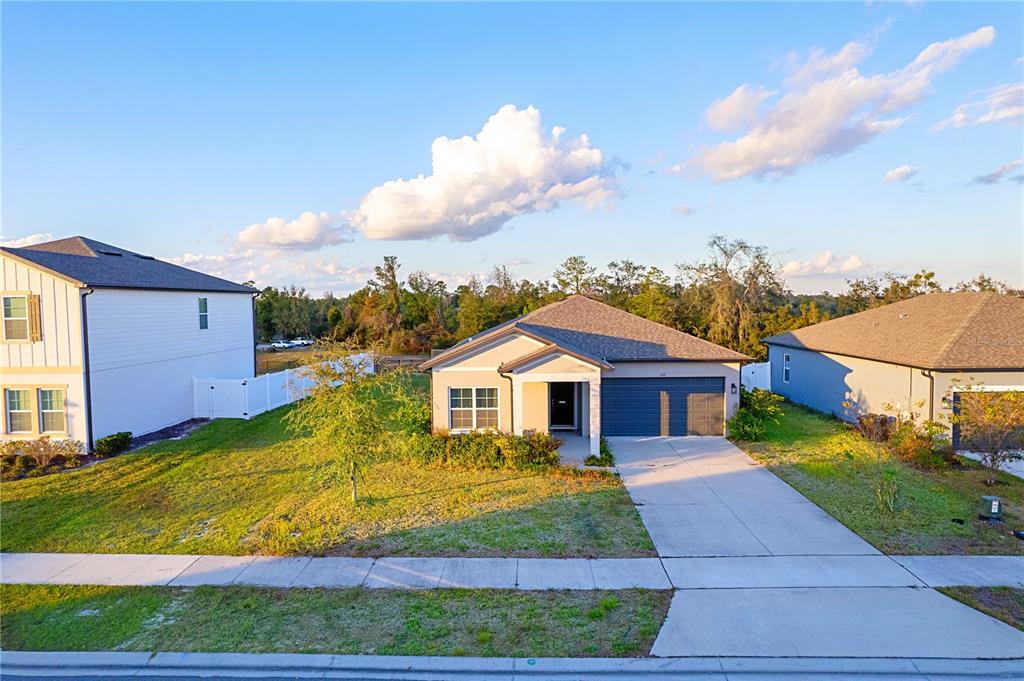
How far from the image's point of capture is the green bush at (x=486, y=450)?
13.6 m

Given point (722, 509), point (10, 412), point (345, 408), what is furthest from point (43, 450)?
point (722, 509)

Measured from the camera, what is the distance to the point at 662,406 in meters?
17.5

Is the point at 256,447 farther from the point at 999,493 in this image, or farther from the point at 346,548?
the point at 999,493

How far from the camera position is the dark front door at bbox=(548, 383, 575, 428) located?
18422mm

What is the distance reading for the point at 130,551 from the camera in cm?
918

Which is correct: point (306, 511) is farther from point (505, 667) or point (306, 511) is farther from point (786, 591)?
point (786, 591)

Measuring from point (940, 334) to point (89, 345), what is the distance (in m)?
25.2

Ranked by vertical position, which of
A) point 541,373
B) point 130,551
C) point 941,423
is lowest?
point 130,551

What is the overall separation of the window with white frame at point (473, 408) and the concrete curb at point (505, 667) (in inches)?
363

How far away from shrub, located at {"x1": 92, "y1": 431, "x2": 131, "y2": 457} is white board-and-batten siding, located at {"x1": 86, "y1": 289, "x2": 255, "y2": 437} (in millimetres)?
482

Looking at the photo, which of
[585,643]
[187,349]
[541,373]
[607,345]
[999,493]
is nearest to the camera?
[585,643]

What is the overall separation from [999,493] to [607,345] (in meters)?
10.2

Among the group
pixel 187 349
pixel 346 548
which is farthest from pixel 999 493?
pixel 187 349

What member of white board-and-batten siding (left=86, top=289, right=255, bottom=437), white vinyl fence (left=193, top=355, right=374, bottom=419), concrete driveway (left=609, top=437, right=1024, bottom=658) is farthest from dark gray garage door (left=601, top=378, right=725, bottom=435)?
white board-and-batten siding (left=86, top=289, right=255, bottom=437)
